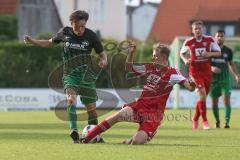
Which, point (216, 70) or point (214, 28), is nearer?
point (216, 70)

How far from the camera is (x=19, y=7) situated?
217 feet

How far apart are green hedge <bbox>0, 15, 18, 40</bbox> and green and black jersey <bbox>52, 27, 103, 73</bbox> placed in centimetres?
4320

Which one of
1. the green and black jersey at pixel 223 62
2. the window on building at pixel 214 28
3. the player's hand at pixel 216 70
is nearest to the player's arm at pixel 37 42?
the player's hand at pixel 216 70

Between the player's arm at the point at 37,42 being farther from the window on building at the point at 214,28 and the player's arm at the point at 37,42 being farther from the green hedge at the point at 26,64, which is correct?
the window on building at the point at 214,28

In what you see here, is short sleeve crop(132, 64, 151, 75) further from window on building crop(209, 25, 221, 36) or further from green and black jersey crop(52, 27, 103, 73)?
window on building crop(209, 25, 221, 36)

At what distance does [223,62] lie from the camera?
836 inches

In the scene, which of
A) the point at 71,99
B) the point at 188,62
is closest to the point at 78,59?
the point at 71,99

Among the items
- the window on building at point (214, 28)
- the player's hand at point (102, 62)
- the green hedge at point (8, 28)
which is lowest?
the window on building at point (214, 28)

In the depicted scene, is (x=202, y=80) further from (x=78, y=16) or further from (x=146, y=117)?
(x=78, y=16)

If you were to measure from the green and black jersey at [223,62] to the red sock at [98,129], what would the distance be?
8001mm

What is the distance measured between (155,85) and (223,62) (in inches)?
307

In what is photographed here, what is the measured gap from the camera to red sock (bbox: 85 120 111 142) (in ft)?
44.2

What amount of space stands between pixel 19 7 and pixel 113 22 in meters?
16.1

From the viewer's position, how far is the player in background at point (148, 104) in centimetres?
1349
